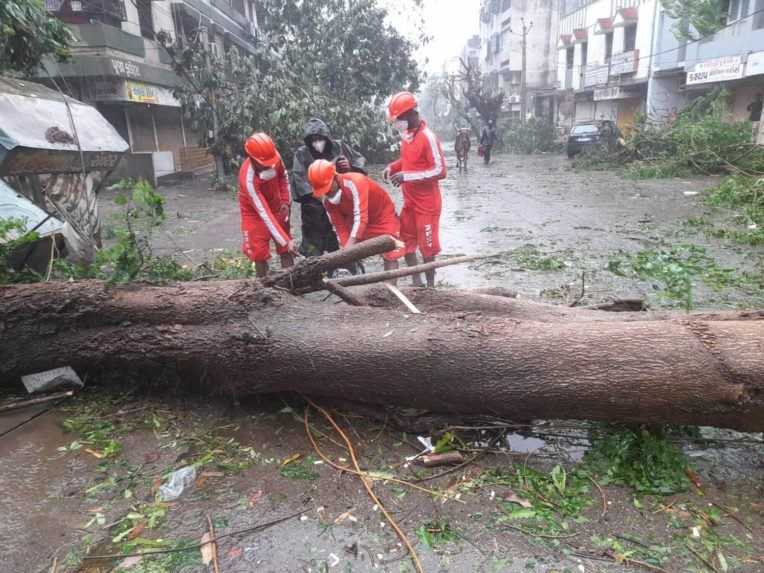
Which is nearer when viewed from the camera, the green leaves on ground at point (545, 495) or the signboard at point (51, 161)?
the green leaves on ground at point (545, 495)

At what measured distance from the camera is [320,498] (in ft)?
7.75

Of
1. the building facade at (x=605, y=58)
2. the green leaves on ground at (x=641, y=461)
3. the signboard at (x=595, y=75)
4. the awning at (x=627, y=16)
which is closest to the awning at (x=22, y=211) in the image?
the green leaves on ground at (x=641, y=461)

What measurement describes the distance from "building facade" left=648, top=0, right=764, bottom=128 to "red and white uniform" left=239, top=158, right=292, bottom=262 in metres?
17.0

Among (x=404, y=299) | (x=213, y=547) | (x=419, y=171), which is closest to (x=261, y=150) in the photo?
(x=419, y=171)

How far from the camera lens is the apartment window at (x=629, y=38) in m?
25.3

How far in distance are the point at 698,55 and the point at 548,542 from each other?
2246 cm

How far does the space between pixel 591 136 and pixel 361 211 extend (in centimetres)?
1872

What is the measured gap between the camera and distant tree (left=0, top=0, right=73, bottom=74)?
5.40 metres

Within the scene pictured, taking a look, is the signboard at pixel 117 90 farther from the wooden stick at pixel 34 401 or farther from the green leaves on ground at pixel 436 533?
the green leaves on ground at pixel 436 533

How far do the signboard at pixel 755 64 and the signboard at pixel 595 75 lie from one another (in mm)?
11827

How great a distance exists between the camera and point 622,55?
2520 cm

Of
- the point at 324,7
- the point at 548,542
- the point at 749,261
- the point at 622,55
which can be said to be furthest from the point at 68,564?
the point at 622,55

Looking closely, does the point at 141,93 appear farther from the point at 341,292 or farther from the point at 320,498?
the point at 320,498

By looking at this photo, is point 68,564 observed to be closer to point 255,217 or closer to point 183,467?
point 183,467
